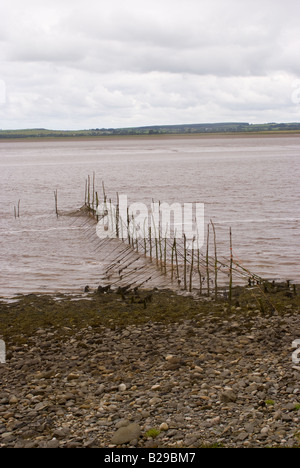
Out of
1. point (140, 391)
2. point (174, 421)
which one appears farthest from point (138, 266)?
point (174, 421)

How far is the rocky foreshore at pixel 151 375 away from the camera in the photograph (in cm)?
744

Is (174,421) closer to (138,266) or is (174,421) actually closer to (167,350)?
(167,350)

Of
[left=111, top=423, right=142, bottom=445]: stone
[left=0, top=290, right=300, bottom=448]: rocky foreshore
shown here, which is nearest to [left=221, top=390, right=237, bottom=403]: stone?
[left=0, top=290, right=300, bottom=448]: rocky foreshore

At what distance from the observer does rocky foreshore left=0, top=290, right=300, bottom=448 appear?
744 cm

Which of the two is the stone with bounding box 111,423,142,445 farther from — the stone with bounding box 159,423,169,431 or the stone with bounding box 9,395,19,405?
the stone with bounding box 9,395,19,405

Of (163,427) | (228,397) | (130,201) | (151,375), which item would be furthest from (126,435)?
(130,201)

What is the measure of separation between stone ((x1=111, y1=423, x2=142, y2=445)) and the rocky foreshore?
0.05 feet

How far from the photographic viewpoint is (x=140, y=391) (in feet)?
29.0

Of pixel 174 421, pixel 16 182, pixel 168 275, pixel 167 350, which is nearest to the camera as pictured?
pixel 174 421

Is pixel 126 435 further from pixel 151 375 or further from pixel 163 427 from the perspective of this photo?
pixel 151 375

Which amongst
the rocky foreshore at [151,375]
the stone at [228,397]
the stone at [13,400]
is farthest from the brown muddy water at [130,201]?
the stone at [228,397]

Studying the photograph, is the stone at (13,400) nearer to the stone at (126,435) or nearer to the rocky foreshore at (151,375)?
the rocky foreshore at (151,375)

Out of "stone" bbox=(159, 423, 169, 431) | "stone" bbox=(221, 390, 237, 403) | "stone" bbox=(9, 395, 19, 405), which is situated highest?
"stone" bbox=(221, 390, 237, 403)
